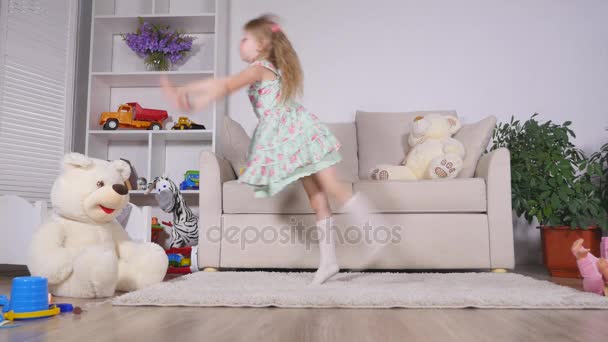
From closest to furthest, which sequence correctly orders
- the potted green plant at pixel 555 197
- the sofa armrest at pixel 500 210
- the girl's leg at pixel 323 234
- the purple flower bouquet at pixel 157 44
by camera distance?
the girl's leg at pixel 323 234, the sofa armrest at pixel 500 210, the potted green plant at pixel 555 197, the purple flower bouquet at pixel 157 44

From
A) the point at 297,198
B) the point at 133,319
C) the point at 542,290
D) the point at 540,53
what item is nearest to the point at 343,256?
the point at 297,198

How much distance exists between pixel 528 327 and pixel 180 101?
1.12 meters

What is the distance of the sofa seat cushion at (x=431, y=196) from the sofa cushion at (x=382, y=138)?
60 centimetres

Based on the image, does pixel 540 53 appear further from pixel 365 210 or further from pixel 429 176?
pixel 365 210

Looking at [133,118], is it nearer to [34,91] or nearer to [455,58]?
[34,91]

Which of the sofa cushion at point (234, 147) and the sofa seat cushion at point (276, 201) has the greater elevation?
the sofa cushion at point (234, 147)

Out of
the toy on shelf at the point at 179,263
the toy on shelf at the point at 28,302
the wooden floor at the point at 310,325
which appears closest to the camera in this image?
the wooden floor at the point at 310,325

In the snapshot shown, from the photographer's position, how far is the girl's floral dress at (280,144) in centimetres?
170

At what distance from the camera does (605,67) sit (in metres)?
3.06

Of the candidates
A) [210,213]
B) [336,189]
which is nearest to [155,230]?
[210,213]

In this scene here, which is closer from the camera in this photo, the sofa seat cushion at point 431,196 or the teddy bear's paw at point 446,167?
the sofa seat cushion at point 431,196

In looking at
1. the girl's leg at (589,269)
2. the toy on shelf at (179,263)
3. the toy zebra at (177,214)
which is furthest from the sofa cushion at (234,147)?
the girl's leg at (589,269)

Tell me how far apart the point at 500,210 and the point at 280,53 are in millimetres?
1195

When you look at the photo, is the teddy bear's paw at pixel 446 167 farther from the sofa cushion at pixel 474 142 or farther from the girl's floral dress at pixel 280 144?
→ the girl's floral dress at pixel 280 144
